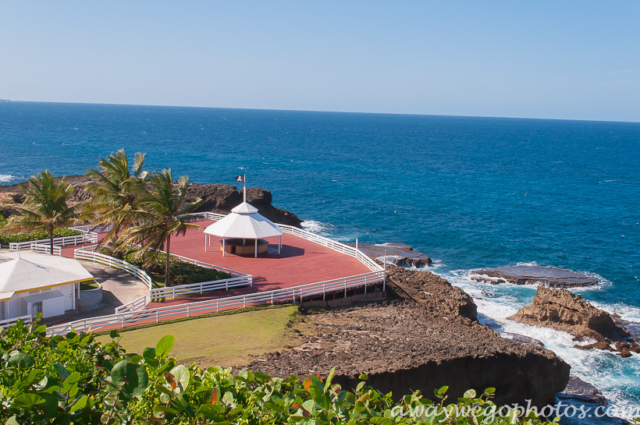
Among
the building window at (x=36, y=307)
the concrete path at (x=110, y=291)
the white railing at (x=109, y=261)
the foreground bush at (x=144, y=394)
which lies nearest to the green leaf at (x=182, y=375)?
the foreground bush at (x=144, y=394)

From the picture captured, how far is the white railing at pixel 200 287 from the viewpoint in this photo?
2565cm

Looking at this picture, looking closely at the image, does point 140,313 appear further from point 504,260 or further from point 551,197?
point 551,197

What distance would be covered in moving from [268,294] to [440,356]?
868 centimetres

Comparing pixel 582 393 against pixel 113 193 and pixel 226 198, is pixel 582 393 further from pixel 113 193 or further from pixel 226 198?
pixel 226 198

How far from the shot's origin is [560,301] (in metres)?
33.7

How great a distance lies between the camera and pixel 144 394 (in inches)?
230

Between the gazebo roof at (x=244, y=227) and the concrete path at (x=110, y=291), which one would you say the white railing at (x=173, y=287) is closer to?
the concrete path at (x=110, y=291)

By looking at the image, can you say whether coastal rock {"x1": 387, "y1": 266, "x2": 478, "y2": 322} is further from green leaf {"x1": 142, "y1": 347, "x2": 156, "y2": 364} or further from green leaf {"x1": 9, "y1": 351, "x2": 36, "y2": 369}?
green leaf {"x1": 9, "y1": 351, "x2": 36, "y2": 369}

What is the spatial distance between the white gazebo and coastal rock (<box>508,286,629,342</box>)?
16448mm

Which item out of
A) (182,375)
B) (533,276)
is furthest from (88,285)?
(533,276)

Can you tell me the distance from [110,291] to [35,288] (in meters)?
4.58

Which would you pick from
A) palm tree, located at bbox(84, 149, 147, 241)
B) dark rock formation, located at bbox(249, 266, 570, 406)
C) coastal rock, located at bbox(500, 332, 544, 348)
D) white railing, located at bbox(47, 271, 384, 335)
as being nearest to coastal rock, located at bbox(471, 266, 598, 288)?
coastal rock, located at bbox(500, 332, 544, 348)

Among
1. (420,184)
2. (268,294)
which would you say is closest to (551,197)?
(420,184)

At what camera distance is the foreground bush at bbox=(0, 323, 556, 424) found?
17.2 ft
